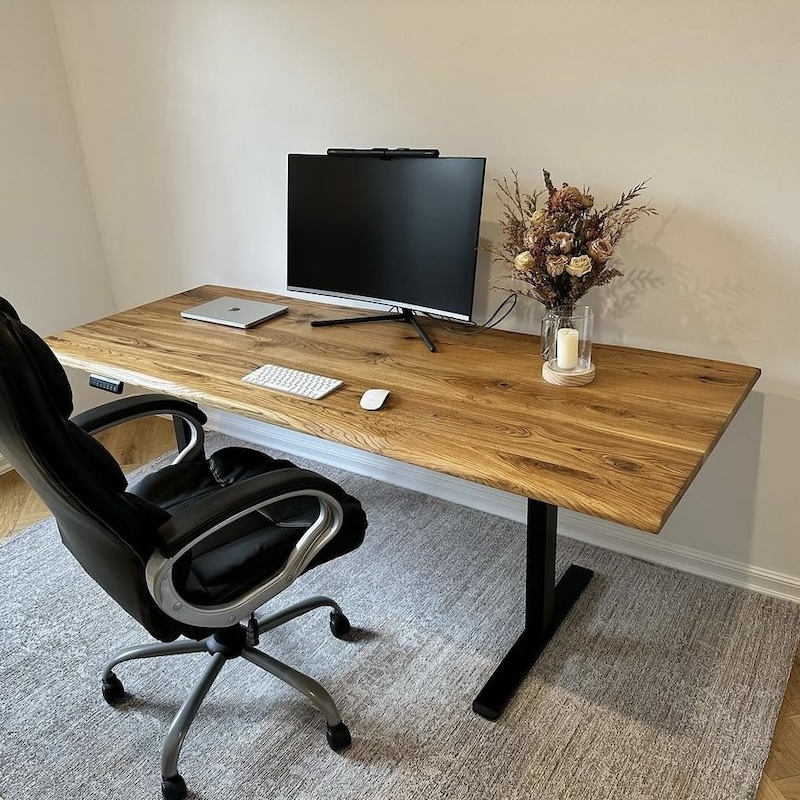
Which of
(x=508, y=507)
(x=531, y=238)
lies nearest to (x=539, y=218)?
(x=531, y=238)

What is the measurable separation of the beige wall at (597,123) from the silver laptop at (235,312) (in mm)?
228

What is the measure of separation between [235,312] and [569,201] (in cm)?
120

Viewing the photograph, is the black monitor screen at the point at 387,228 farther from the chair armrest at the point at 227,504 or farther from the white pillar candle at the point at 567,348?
the chair armrest at the point at 227,504

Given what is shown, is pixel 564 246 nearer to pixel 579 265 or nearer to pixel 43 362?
pixel 579 265

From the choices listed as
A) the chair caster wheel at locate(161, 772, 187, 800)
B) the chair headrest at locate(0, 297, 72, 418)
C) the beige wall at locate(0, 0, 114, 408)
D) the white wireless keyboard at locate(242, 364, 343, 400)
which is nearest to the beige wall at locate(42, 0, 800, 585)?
the beige wall at locate(0, 0, 114, 408)

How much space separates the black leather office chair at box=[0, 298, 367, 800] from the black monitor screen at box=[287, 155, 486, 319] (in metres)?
0.64

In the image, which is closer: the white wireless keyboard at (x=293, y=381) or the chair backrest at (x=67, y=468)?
the chair backrest at (x=67, y=468)

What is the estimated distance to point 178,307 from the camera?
2.63 m

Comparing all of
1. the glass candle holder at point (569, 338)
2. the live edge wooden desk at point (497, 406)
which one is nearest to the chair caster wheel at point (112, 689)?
the live edge wooden desk at point (497, 406)

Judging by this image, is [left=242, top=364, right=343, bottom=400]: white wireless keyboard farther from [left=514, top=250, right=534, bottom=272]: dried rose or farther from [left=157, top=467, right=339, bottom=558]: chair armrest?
[left=514, top=250, right=534, bottom=272]: dried rose

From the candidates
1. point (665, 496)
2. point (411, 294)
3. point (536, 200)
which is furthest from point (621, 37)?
point (665, 496)

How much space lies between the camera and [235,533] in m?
1.65

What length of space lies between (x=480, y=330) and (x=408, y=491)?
74cm

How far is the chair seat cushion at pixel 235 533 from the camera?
1501 millimetres
